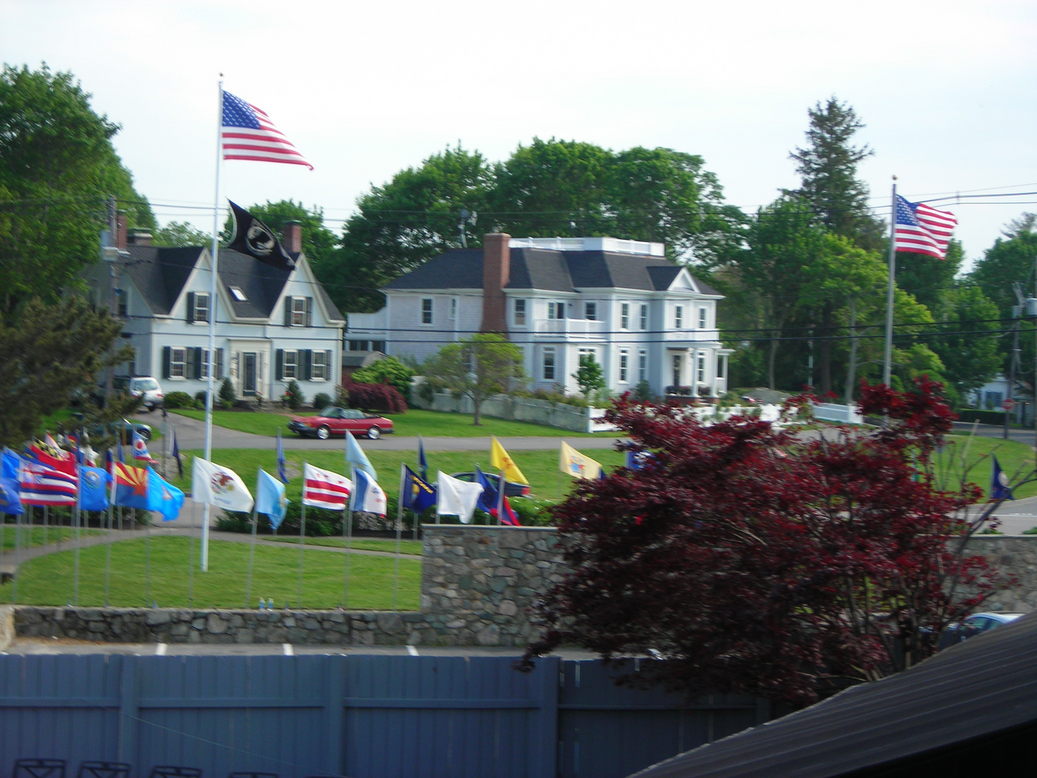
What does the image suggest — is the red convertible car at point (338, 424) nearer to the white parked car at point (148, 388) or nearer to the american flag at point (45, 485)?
the white parked car at point (148, 388)

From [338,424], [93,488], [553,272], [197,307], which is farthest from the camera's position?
[553,272]

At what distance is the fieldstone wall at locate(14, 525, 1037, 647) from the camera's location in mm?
19422

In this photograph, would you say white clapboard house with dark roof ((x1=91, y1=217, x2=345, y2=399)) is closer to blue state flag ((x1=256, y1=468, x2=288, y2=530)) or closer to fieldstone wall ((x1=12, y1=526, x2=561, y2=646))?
blue state flag ((x1=256, y1=468, x2=288, y2=530))

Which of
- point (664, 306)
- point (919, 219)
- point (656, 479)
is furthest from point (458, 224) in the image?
point (656, 479)

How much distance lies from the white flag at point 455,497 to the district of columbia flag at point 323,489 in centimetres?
200

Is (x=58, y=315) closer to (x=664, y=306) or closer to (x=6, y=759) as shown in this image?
(x=6, y=759)

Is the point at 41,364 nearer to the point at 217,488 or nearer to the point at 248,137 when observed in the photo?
the point at 217,488

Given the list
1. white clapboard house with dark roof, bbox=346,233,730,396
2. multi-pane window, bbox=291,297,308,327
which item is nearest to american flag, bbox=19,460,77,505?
multi-pane window, bbox=291,297,308,327

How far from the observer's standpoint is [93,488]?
22781 mm

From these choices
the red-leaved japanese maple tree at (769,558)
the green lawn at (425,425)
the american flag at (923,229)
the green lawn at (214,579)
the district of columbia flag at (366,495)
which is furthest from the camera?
the green lawn at (425,425)

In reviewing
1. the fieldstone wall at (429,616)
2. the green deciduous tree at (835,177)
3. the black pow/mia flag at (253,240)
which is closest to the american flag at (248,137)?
the black pow/mia flag at (253,240)

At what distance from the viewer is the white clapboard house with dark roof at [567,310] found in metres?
59.8

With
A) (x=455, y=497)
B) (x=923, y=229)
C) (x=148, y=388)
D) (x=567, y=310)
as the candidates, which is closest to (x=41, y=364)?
(x=455, y=497)

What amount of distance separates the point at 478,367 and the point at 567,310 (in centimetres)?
1322
